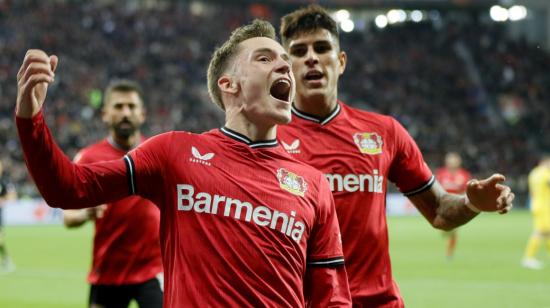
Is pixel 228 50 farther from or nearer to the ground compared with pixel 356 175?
farther from the ground

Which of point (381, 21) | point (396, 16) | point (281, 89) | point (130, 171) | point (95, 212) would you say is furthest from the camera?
point (396, 16)

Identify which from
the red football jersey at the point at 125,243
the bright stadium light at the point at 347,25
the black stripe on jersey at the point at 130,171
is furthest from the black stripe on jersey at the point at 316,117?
the bright stadium light at the point at 347,25

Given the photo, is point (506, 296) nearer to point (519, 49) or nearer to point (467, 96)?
point (467, 96)

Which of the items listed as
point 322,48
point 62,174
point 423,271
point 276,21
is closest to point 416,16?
point 276,21

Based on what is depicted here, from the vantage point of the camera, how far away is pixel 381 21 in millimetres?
53750

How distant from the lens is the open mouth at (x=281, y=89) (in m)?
3.27

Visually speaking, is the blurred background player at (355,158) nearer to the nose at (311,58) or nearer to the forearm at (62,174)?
the nose at (311,58)

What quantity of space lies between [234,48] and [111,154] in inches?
140

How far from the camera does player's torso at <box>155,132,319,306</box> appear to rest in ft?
10.1

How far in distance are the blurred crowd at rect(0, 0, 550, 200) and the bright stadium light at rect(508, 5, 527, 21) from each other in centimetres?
152

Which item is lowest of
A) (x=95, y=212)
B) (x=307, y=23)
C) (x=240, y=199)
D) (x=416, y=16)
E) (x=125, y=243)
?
(x=125, y=243)

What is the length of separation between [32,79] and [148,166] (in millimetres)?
649

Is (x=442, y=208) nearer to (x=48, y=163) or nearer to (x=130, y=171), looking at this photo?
(x=130, y=171)

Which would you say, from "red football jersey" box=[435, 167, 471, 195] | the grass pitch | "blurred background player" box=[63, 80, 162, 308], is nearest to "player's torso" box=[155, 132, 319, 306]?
"blurred background player" box=[63, 80, 162, 308]
